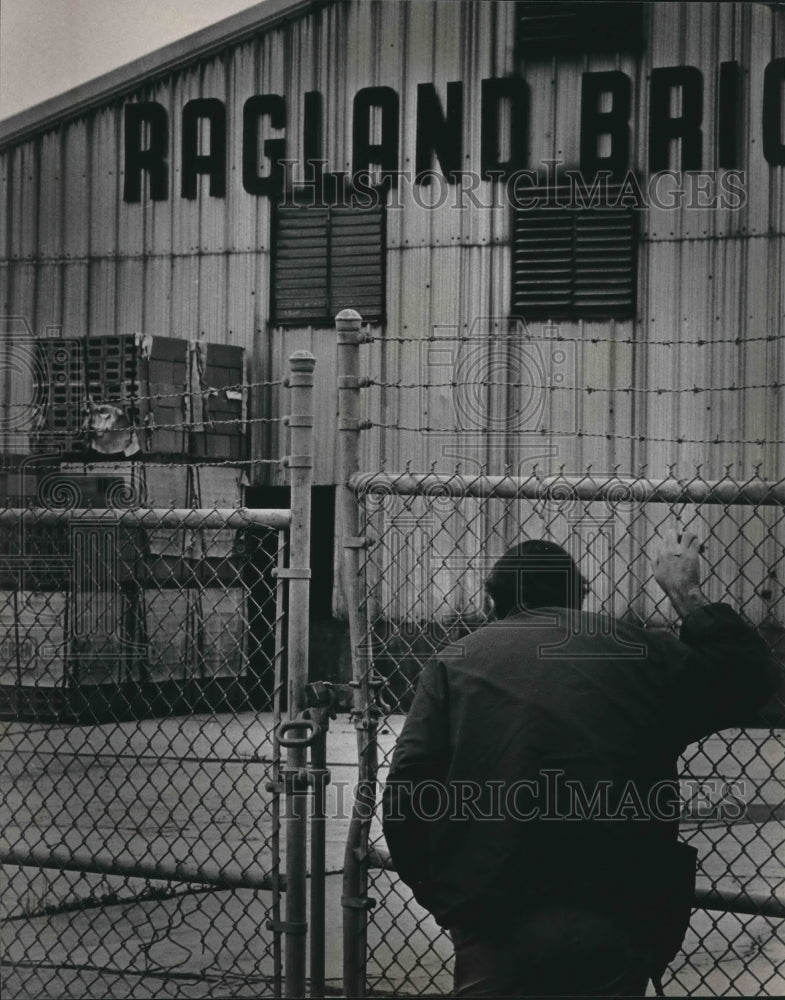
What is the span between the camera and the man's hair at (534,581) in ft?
11.5

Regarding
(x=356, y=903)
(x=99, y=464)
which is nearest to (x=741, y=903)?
(x=356, y=903)

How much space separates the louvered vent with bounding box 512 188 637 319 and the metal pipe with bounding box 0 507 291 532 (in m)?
9.11

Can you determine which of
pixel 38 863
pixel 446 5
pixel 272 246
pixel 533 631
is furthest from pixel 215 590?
pixel 533 631

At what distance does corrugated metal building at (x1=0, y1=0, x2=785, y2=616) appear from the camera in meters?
12.6

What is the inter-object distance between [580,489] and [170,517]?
54.1 inches

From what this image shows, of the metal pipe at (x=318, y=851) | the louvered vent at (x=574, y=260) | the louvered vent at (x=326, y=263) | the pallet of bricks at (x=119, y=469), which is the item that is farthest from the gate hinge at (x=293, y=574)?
the louvered vent at (x=326, y=263)

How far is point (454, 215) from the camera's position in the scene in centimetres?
1346

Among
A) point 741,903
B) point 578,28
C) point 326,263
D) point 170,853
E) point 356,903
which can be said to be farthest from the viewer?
point 326,263

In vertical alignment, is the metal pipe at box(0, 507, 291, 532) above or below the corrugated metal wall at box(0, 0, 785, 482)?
below

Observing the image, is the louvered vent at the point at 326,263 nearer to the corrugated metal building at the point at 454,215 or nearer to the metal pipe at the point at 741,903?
the corrugated metal building at the point at 454,215

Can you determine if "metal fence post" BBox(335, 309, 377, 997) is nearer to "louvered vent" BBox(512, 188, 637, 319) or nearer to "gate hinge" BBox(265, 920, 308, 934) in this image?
"gate hinge" BBox(265, 920, 308, 934)

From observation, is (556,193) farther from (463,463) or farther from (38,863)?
(38,863)

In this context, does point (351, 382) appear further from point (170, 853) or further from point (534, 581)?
point (170, 853)

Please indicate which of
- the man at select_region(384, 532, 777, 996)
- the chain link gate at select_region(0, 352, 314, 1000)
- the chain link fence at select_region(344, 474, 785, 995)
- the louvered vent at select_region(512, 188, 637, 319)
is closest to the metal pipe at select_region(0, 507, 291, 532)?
the chain link gate at select_region(0, 352, 314, 1000)
